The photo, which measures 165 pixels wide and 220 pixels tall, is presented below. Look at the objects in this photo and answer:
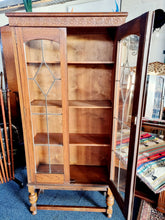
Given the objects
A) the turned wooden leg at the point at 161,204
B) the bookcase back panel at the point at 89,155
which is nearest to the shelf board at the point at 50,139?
the bookcase back panel at the point at 89,155

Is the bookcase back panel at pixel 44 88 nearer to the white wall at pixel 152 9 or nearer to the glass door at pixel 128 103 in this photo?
the glass door at pixel 128 103

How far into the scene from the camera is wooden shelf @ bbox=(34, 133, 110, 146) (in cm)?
133

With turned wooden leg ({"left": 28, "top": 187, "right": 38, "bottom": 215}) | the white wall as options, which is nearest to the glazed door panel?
turned wooden leg ({"left": 28, "top": 187, "right": 38, "bottom": 215})

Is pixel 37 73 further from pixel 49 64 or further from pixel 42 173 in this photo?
pixel 42 173

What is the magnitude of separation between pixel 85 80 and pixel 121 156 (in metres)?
0.80

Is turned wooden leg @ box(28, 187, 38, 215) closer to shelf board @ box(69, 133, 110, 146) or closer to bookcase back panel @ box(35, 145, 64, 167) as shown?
bookcase back panel @ box(35, 145, 64, 167)

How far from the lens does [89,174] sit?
1.47 metres

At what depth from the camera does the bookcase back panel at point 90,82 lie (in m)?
1.41

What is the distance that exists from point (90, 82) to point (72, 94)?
0.74ft

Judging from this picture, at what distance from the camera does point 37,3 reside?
2361 millimetres

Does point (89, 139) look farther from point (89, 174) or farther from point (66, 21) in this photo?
point (66, 21)

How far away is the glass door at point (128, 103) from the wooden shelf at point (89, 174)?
15cm

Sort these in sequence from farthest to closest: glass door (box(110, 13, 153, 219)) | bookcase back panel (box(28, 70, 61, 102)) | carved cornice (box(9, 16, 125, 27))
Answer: bookcase back panel (box(28, 70, 61, 102)), carved cornice (box(9, 16, 125, 27)), glass door (box(110, 13, 153, 219))

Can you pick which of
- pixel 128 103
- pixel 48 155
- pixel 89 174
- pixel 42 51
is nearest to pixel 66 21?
pixel 42 51
